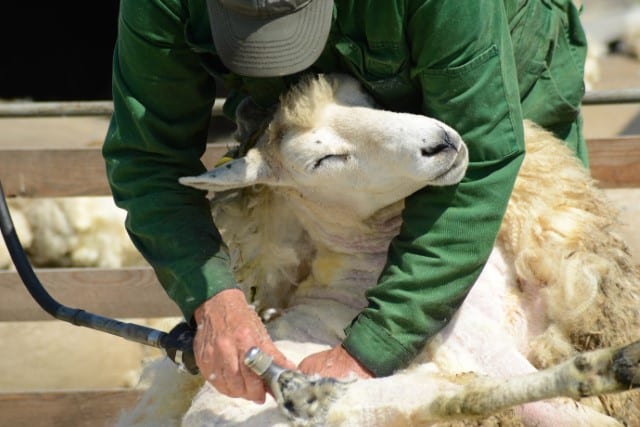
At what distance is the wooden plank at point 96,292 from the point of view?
4195 millimetres

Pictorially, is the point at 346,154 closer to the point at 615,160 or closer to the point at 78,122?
the point at 615,160

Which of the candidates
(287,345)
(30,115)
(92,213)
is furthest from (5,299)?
(287,345)

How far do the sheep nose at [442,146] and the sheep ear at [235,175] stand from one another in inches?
15.4

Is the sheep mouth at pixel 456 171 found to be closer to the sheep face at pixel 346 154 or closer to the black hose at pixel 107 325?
the sheep face at pixel 346 154

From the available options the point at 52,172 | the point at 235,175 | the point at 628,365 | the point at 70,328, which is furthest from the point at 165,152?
the point at 70,328

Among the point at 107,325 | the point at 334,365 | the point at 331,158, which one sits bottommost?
the point at 107,325

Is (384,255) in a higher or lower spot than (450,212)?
lower

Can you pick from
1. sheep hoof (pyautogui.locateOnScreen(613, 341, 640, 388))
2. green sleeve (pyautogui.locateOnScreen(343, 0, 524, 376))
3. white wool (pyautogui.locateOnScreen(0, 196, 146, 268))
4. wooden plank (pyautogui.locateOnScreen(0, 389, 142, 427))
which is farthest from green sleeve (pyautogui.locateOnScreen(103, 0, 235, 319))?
white wool (pyautogui.locateOnScreen(0, 196, 146, 268))

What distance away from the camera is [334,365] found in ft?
7.45

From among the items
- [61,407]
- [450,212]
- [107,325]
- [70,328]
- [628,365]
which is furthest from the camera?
[70,328]

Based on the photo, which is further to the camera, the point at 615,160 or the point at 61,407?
the point at 615,160

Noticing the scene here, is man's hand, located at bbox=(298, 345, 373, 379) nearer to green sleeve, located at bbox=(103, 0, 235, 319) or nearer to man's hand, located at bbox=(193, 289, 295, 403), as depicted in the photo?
man's hand, located at bbox=(193, 289, 295, 403)

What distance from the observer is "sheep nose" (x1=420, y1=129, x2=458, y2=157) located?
214 centimetres

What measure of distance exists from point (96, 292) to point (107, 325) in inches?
59.3
